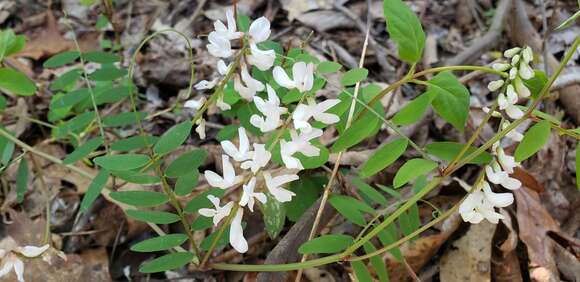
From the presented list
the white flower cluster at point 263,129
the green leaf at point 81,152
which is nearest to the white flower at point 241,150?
the white flower cluster at point 263,129

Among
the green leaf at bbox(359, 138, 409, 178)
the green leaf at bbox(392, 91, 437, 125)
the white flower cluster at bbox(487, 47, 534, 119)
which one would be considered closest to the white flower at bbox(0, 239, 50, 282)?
the green leaf at bbox(359, 138, 409, 178)

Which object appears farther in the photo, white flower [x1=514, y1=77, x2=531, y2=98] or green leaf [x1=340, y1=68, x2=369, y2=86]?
green leaf [x1=340, y1=68, x2=369, y2=86]

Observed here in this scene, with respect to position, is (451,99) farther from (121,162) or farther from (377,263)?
(121,162)

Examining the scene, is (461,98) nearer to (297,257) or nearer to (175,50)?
(297,257)

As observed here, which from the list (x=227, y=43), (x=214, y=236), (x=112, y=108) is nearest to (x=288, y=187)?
(x=214, y=236)

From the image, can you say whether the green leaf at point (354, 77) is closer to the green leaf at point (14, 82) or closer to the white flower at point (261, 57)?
the white flower at point (261, 57)

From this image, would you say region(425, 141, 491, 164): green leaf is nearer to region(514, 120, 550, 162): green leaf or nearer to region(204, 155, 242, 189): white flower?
region(514, 120, 550, 162): green leaf
